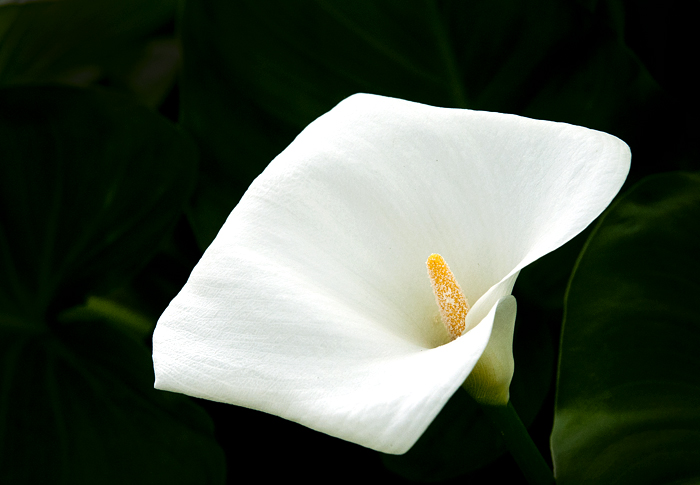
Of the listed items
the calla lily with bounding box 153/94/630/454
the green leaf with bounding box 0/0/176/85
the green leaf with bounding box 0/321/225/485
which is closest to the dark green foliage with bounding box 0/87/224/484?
the green leaf with bounding box 0/321/225/485

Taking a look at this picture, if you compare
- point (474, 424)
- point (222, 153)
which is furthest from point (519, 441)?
point (222, 153)

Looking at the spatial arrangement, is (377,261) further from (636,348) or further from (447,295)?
(636,348)

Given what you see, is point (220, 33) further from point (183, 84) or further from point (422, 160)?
point (422, 160)

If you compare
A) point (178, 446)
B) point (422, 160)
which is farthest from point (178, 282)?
point (422, 160)

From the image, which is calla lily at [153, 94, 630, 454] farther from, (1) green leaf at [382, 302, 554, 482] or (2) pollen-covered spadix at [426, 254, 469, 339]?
(1) green leaf at [382, 302, 554, 482]

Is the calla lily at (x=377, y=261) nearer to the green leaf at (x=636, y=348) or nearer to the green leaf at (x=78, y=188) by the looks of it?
the green leaf at (x=636, y=348)

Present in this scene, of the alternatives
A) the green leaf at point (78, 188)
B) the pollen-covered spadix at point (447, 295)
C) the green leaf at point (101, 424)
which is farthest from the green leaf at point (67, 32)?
the pollen-covered spadix at point (447, 295)
